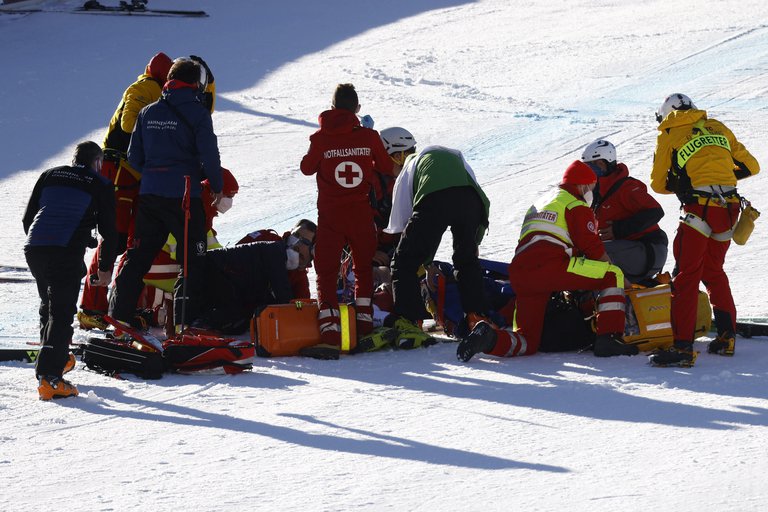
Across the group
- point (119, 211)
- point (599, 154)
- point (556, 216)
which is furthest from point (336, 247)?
point (599, 154)

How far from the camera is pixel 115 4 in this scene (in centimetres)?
2183

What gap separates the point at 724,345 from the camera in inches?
278

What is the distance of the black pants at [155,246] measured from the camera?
293 inches

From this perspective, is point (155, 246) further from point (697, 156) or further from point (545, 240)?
point (697, 156)

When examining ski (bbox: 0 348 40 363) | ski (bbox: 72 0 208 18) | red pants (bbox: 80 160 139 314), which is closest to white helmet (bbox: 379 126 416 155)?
red pants (bbox: 80 160 139 314)

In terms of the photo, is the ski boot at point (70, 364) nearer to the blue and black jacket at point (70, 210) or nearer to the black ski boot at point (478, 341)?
the blue and black jacket at point (70, 210)

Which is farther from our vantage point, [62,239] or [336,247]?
[336,247]

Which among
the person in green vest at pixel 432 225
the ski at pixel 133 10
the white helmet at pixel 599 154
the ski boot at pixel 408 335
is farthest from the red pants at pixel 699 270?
the ski at pixel 133 10

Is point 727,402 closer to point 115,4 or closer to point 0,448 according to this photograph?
point 0,448

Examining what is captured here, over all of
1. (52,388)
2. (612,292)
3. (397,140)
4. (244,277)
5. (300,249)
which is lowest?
(52,388)

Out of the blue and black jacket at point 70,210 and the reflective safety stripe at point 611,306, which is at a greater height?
the blue and black jacket at point 70,210

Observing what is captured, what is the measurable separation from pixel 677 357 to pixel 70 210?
349 cm

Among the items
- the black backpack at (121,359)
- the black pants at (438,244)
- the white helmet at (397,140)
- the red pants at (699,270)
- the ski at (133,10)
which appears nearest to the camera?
the black backpack at (121,359)

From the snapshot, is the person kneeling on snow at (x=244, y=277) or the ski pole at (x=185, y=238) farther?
the person kneeling on snow at (x=244, y=277)
